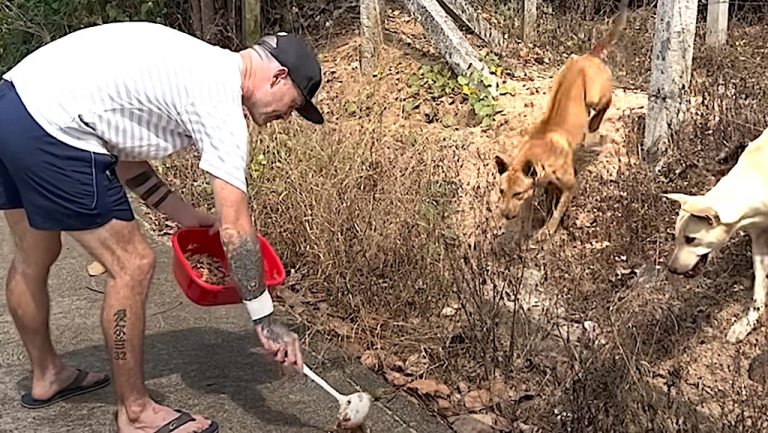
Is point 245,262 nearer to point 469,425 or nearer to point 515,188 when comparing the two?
point 469,425

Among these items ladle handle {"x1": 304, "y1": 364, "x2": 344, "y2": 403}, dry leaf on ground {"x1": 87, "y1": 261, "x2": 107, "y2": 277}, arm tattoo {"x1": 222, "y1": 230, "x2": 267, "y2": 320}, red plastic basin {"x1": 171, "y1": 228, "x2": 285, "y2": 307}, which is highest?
arm tattoo {"x1": 222, "y1": 230, "x2": 267, "y2": 320}

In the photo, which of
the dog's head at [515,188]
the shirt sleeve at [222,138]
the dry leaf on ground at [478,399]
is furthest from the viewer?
the dog's head at [515,188]

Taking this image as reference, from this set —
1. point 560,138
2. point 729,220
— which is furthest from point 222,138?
point 560,138

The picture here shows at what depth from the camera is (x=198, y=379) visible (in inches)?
152

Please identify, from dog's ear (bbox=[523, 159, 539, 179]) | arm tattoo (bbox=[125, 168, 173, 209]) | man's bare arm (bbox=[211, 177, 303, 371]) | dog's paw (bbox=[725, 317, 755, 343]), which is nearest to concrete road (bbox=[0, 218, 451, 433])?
man's bare arm (bbox=[211, 177, 303, 371])

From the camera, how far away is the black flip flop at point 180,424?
3.33 metres

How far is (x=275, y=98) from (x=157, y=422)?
125cm

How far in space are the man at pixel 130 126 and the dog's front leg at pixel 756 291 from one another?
6.90ft

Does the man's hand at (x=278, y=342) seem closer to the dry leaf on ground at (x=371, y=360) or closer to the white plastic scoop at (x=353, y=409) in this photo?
the white plastic scoop at (x=353, y=409)

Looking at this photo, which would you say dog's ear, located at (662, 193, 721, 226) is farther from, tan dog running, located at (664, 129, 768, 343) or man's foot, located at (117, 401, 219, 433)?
man's foot, located at (117, 401, 219, 433)

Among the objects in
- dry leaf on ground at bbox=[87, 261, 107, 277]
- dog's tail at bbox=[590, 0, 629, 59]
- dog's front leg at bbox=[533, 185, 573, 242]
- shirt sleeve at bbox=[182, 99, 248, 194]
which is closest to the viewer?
shirt sleeve at bbox=[182, 99, 248, 194]

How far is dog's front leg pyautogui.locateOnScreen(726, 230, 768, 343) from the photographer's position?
4090 mm

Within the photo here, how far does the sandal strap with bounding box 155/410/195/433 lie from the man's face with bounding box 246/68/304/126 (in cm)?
115

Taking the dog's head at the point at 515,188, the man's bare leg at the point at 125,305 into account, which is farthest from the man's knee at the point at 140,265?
the dog's head at the point at 515,188
